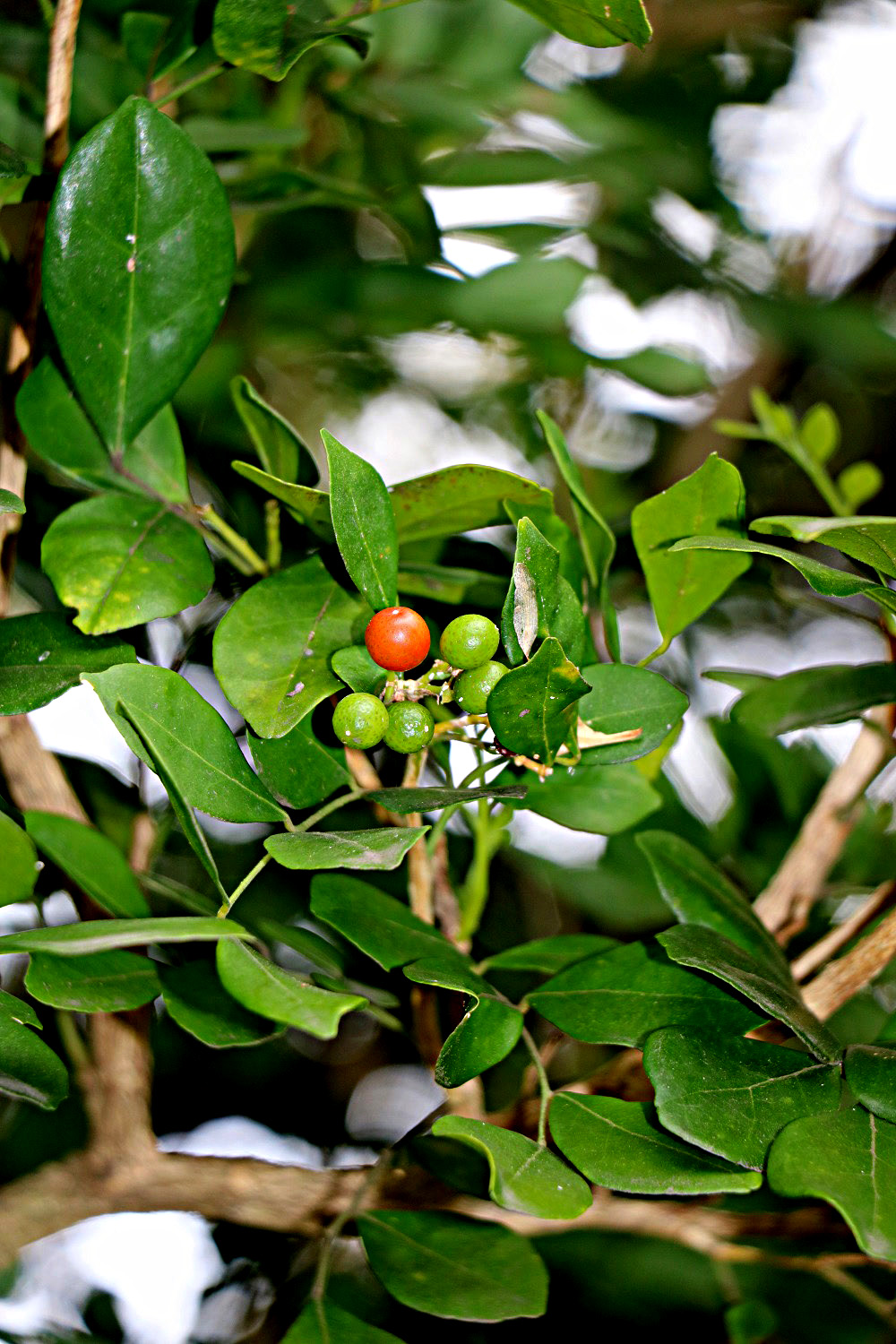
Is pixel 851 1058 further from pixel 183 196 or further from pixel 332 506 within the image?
pixel 183 196

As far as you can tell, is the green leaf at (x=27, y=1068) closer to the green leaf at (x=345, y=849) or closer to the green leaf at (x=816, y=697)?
the green leaf at (x=345, y=849)

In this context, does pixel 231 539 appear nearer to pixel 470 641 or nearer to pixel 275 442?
pixel 275 442

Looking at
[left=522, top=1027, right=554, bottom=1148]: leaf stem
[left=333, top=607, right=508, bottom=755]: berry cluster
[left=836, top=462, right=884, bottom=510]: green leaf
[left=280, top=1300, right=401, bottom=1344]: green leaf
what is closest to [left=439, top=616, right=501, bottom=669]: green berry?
[left=333, top=607, right=508, bottom=755]: berry cluster

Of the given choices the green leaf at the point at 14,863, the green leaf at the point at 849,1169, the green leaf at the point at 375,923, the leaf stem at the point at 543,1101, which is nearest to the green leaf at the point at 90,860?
the green leaf at the point at 14,863

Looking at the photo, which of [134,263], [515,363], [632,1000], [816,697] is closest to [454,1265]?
[632,1000]

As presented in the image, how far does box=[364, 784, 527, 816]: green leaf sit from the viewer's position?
0.37 m

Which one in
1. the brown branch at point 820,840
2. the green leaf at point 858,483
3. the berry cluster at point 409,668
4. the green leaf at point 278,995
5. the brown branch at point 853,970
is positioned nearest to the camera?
the green leaf at point 278,995

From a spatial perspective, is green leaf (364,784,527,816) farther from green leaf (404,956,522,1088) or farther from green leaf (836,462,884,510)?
green leaf (836,462,884,510)

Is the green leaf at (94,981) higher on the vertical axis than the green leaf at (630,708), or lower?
lower

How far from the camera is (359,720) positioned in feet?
1.32

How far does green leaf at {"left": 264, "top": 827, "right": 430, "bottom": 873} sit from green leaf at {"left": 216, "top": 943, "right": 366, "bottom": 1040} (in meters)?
0.04

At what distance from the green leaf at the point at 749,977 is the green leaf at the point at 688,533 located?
0.55ft

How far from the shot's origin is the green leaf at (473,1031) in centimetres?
41

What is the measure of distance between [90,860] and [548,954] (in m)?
0.26
